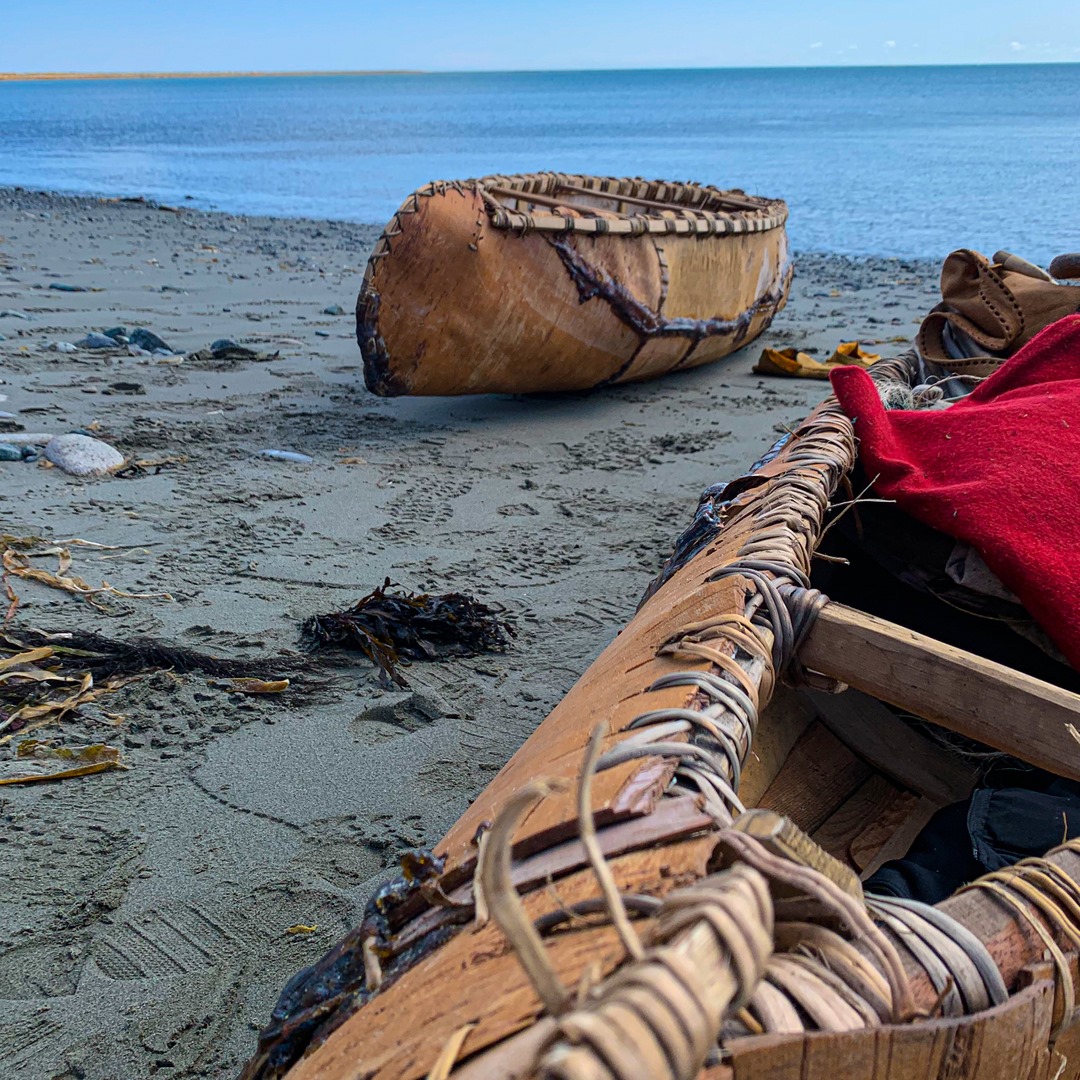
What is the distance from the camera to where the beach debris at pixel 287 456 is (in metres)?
4.29

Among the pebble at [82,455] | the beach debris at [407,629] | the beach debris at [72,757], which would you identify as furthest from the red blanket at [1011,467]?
the pebble at [82,455]

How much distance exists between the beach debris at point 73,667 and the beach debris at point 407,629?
0.23m

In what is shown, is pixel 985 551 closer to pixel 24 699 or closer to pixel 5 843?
pixel 5 843

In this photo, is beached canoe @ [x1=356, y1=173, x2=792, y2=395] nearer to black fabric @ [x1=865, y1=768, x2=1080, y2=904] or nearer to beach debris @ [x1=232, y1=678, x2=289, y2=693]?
beach debris @ [x1=232, y1=678, x2=289, y2=693]

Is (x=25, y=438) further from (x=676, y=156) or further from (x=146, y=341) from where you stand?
(x=676, y=156)

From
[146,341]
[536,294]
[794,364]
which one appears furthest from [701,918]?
[146,341]

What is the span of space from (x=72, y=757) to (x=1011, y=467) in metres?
2.04

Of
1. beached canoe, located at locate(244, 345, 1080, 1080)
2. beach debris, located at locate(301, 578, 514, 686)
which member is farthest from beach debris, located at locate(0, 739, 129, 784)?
beached canoe, located at locate(244, 345, 1080, 1080)

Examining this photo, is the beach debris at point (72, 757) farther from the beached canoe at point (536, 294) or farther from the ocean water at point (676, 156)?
the ocean water at point (676, 156)

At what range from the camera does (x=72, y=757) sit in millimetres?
2262

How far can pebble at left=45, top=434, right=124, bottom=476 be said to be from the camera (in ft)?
12.9

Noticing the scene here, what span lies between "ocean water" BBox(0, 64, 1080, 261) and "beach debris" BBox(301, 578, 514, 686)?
11.2 metres

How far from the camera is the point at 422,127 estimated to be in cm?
4678

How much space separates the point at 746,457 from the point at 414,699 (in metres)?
2.53
